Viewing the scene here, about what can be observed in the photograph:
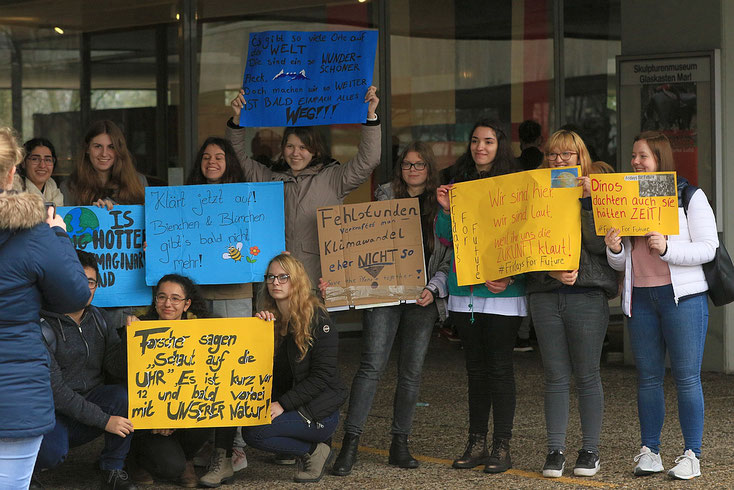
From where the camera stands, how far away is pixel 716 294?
5.46 metres

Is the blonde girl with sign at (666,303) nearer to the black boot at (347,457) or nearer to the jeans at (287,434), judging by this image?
the black boot at (347,457)

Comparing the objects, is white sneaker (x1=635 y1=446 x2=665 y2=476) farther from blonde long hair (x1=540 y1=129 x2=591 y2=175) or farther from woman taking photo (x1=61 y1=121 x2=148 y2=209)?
woman taking photo (x1=61 y1=121 x2=148 y2=209)

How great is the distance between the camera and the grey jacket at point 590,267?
5.52 metres

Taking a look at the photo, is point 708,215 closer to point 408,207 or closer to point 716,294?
point 716,294

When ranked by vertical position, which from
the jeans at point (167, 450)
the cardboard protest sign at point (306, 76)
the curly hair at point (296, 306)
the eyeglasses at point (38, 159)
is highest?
the cardboard protest sign at point (306, 76)

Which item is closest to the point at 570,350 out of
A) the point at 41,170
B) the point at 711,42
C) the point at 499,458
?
the point at 499,458

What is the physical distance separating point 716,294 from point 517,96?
18.3 ft

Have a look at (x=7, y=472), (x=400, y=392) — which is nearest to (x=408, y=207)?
(x=400, y=392)

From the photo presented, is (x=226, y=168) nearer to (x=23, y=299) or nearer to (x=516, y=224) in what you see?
(x=516, y=224)

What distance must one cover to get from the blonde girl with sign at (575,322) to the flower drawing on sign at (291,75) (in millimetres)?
1744

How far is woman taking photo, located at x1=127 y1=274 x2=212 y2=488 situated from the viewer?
554cm

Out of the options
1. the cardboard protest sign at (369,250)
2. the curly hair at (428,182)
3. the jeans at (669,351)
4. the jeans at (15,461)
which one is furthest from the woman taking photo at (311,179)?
the jeans at (15,461)

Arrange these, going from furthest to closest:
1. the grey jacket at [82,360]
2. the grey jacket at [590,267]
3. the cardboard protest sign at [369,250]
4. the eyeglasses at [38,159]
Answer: the eyeglasses at [38,159] < the cardboard protest sign at [369,250] < the grey jacket at [590,267] < the grey jacket at [82,360]

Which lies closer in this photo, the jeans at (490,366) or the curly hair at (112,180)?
the jeans at (490,366)
